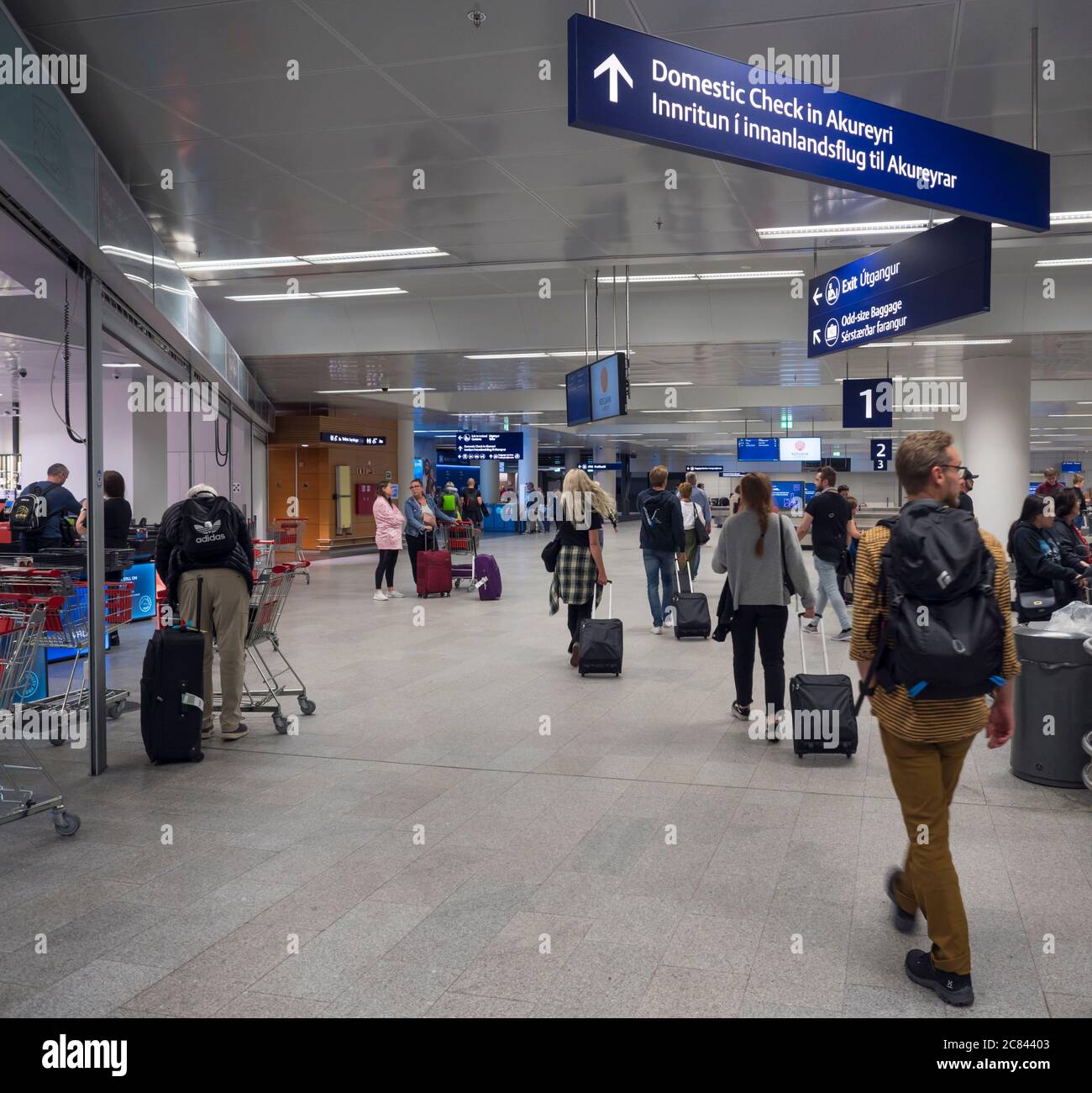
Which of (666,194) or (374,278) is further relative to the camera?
(374,278)

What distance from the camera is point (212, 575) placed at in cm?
652

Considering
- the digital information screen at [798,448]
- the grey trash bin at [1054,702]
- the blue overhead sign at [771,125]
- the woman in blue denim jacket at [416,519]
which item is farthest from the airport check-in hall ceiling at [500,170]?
the digital information screen at [798,448]

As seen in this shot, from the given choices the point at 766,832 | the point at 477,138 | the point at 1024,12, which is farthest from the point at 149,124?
the point at 766,832

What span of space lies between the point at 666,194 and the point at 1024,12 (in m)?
3.59

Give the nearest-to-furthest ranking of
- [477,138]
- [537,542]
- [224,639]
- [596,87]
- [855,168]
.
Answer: [596,87]
[855,168]
[224,639]
[477,138]
[537,542]

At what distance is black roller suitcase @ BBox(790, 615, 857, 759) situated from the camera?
6062 millimetres

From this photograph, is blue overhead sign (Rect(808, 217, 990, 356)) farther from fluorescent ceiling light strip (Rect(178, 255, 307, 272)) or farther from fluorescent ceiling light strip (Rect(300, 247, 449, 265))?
fluorescent ceiling light strip (Rect(178, 255, 307, 272))

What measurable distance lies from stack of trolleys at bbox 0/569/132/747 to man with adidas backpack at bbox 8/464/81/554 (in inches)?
119

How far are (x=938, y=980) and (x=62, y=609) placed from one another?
6082 mm

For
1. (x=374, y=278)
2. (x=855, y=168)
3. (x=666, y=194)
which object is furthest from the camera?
(x=374, y=278)

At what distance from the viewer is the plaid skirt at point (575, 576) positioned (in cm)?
929
